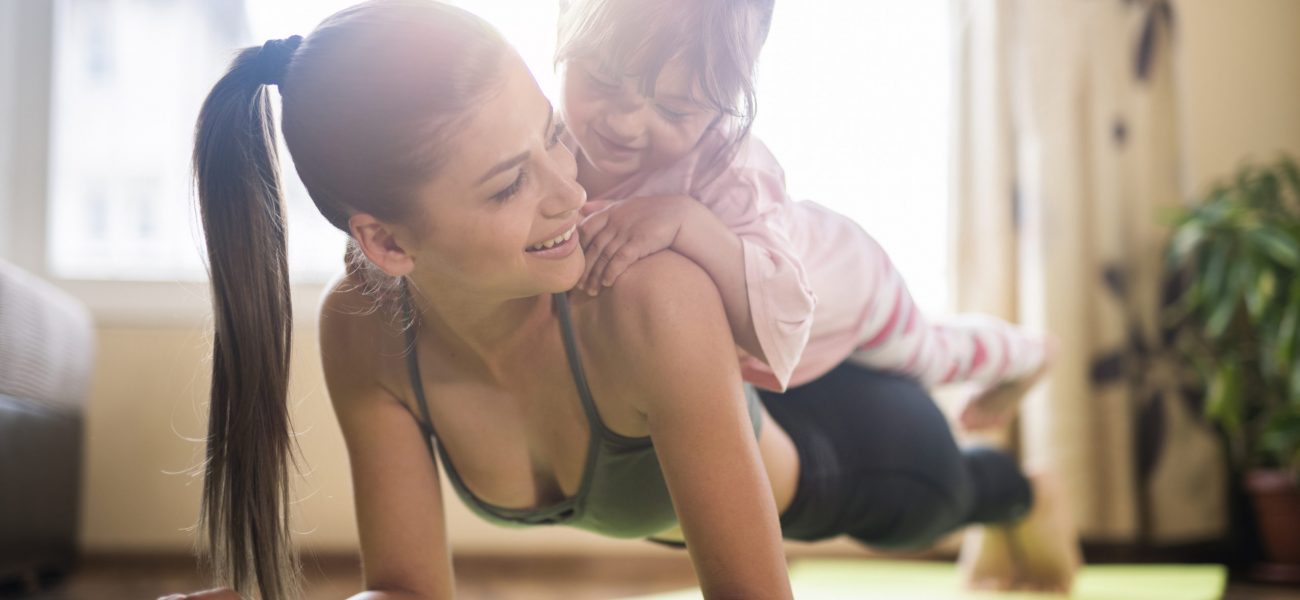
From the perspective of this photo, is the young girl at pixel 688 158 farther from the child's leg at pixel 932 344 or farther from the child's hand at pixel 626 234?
the child's leg at pixel 932 344

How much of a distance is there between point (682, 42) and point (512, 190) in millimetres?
257

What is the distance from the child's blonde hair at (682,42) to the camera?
3.25ft

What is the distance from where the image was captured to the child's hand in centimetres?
92

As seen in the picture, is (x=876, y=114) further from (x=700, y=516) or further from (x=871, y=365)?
(x=700, y=516)

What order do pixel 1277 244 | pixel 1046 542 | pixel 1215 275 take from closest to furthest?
pixel 1046 542 < pixel 1277 244 < pixel 1215 275

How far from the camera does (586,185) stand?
1.11 meters

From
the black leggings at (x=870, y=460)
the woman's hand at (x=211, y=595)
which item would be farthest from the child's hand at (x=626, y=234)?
the black leggings at (x=870, y=460)

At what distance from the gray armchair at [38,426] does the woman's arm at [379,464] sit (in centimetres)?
139

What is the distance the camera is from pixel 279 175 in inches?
35.6

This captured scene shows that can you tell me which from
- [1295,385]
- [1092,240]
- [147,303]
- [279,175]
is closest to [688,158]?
[279,175]

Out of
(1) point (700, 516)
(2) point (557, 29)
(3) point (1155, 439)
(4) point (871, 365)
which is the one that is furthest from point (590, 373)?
(3) point (1155, 439)

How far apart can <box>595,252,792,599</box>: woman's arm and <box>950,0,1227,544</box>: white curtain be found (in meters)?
2.09

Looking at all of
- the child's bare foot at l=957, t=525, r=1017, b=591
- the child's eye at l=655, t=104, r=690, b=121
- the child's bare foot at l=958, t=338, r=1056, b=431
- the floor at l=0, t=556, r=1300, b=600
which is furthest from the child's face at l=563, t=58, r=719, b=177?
the floor at l=0, t=556, r=1300, b=600

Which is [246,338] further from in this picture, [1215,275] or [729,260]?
[1215,275]
